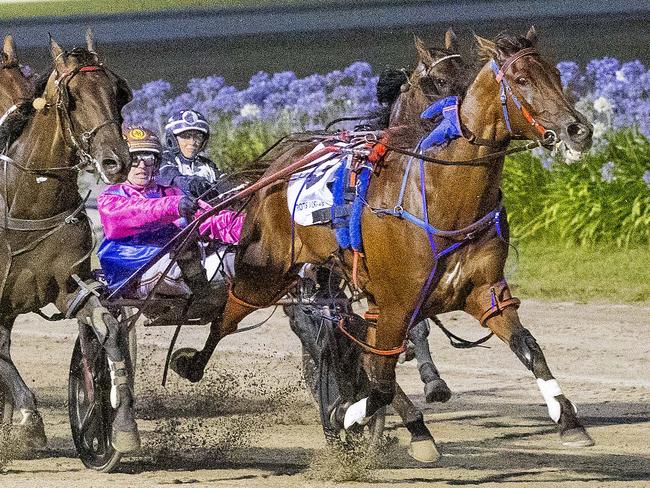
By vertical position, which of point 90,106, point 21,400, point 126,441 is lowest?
point 21,400

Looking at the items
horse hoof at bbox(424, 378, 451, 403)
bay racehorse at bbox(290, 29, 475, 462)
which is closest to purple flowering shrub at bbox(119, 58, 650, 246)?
bay racehorse at bbox(290, 29, 475, 462)

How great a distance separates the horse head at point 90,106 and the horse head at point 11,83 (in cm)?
60

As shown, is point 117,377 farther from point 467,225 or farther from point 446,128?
point 446,128

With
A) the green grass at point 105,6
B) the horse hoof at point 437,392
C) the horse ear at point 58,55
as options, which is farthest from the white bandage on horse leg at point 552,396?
the green grass at point 105,6

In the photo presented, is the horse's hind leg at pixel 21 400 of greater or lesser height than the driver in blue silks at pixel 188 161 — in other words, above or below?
below

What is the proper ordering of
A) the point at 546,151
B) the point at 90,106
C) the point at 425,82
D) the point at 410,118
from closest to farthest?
1. the point at 90,106
2. the point at 410,118
3. the point at 425,82
4. the point at 546,151

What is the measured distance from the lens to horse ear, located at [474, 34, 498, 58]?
6.36m

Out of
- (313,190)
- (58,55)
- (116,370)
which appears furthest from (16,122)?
(313,190)

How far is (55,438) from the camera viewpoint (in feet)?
26.7

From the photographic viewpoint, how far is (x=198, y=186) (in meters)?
7.92

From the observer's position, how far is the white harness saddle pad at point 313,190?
7.14 metres

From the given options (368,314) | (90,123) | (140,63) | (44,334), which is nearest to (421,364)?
(368,314)

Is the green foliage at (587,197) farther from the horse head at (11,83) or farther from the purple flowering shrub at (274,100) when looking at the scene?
the horse head at (11,83)

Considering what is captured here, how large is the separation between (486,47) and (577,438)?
64.9 inches
